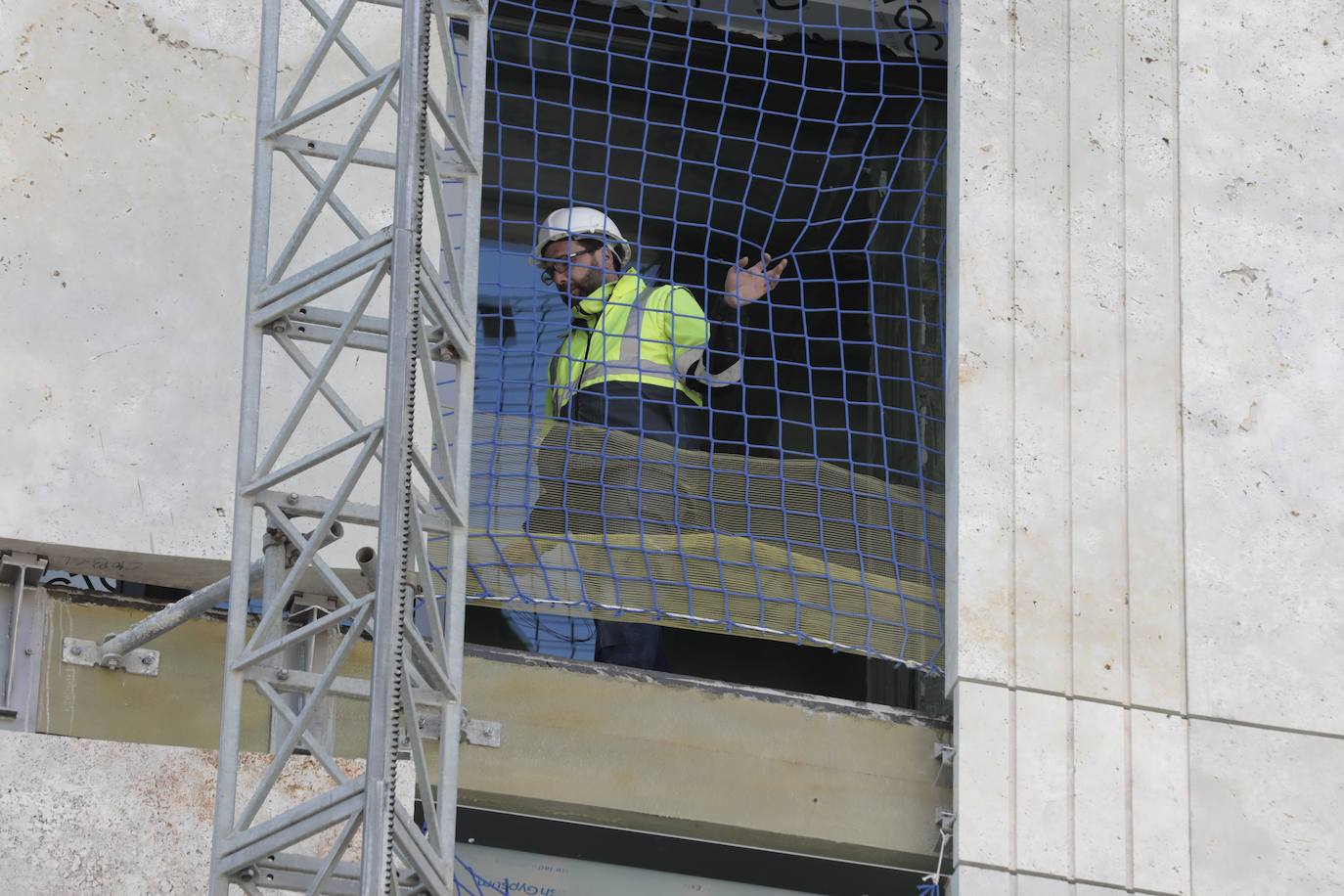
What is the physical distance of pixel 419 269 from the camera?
7164 millimetres

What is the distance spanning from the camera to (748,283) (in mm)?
9797

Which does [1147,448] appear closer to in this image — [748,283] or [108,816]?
[748,283]

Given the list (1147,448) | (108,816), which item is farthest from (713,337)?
(108,816)

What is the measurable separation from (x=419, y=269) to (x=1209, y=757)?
3685 mm

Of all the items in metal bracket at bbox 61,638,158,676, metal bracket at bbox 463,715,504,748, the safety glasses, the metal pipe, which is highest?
the safety glasses

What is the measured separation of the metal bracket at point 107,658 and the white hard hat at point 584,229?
245cm

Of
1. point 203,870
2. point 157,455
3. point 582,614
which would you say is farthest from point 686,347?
point 203,870

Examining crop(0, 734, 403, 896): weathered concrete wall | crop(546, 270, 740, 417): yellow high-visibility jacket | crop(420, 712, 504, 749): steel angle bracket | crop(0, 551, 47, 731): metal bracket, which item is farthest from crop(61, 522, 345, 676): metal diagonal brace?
crop(546, 270, 740, 417): yellow high-visibility jacket

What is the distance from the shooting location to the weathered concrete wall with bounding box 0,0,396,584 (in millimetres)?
8477

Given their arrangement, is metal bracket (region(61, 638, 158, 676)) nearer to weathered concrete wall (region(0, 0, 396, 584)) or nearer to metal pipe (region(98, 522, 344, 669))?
metal pipe (region(98, 522, 344, 669))

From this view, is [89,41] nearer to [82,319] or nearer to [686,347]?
[82,319]

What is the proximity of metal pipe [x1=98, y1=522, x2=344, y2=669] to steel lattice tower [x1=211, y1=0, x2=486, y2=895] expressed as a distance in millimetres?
116

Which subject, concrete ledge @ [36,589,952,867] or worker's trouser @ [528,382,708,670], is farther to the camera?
worker's trouser @ [528,382,708,670]

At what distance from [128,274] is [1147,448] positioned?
13.2 ft
